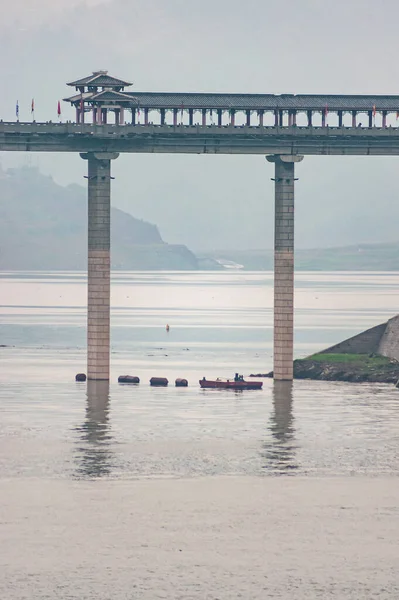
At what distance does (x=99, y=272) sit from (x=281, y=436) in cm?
3572

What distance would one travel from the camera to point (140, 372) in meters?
155

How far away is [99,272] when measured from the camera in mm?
135250

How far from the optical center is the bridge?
135 metres

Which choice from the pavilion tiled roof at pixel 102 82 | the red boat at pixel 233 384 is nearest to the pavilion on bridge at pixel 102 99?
the pavilion tiled roof at pixel 102 82

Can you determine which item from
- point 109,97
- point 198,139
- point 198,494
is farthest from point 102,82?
point 198,494

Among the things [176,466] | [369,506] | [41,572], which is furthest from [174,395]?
[41,572]

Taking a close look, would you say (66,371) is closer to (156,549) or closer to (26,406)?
(26,406)

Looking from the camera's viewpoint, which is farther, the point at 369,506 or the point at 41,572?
the point at 369,506

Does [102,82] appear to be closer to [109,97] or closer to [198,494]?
[109,97]

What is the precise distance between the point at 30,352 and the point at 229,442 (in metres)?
84.5

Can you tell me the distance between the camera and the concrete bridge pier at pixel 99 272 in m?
135

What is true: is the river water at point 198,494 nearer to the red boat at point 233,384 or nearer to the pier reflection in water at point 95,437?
the pier reflection in water at point 95,437

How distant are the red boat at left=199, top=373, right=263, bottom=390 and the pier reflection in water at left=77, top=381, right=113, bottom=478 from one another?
961 centimetres

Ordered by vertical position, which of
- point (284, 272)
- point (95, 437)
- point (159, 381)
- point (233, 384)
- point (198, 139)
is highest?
point (198, 139)
